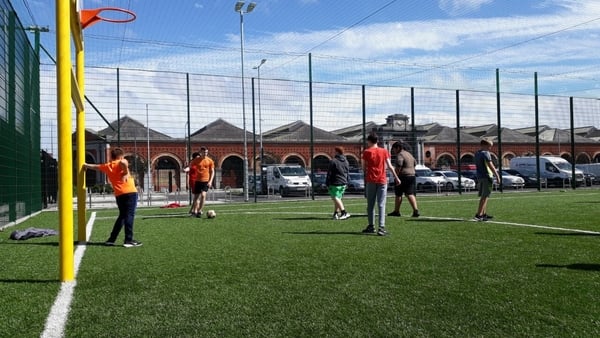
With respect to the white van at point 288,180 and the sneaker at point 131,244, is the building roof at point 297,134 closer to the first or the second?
the white van at point 288,180

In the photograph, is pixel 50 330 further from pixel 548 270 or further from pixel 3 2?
pixel 3 2

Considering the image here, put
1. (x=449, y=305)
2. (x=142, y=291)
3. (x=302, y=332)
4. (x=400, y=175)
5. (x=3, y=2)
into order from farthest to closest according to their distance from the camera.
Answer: (x=400, y=175) < (x=3, y=2) < (x=142, y=291) < (x=449, y=305) < (x=302, y=332)

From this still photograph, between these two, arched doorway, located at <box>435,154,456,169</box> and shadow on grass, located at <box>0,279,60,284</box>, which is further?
arched doorway, located at <box>435,154,456,169</box>

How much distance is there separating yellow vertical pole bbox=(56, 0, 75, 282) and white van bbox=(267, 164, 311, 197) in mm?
21724

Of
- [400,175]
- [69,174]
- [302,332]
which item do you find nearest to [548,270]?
[302,332]

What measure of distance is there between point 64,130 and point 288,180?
22.9 meters

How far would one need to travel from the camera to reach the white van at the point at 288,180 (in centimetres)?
2805

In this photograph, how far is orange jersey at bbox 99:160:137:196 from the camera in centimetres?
770

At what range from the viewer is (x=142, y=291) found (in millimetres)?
4586

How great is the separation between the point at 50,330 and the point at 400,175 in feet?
32.1

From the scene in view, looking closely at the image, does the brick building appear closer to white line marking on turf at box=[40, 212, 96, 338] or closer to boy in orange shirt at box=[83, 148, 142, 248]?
boy in orange shirt at box=[83, 148, 142, 248]

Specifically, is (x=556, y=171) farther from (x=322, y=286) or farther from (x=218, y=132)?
(x=322, y=286)

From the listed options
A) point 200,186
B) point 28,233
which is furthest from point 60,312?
point 200,186

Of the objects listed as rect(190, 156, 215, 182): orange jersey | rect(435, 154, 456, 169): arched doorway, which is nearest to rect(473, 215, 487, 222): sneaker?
rect(190, 156, 215, 182): orange jersey
